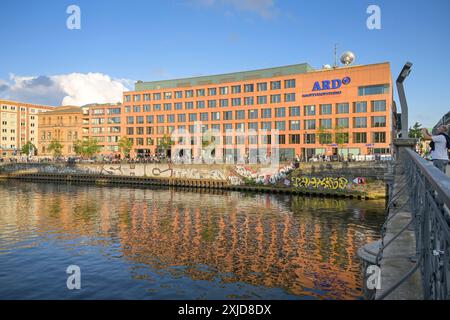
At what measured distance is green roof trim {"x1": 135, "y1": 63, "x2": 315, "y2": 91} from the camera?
98.9 meters

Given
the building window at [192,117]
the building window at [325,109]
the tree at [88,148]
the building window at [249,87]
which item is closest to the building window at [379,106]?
the building window at [325,109]

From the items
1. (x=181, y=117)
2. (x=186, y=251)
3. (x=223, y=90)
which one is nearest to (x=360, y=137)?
(x=223, y=90)

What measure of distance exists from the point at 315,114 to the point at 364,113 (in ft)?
39.3

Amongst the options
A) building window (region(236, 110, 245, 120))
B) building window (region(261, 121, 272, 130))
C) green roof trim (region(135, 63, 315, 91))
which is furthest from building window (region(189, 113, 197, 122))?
building window (region(261, 121, 272, 130))

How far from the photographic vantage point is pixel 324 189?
61.8 metres

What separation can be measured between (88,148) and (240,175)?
69817 millimetres

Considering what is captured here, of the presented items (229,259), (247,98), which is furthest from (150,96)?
(229,259)

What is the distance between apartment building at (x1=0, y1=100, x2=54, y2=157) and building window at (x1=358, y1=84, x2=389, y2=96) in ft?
459

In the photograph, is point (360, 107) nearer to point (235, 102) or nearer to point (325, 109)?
point (325, 109)

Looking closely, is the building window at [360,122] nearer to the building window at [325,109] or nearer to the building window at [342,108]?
the building window at [342,108]

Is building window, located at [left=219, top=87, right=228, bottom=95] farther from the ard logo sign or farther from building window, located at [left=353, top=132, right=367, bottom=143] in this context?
building window, located at [left=353, top=132, right=367, bottom=143]

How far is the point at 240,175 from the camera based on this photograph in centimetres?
7581

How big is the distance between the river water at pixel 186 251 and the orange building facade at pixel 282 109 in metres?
43.6
